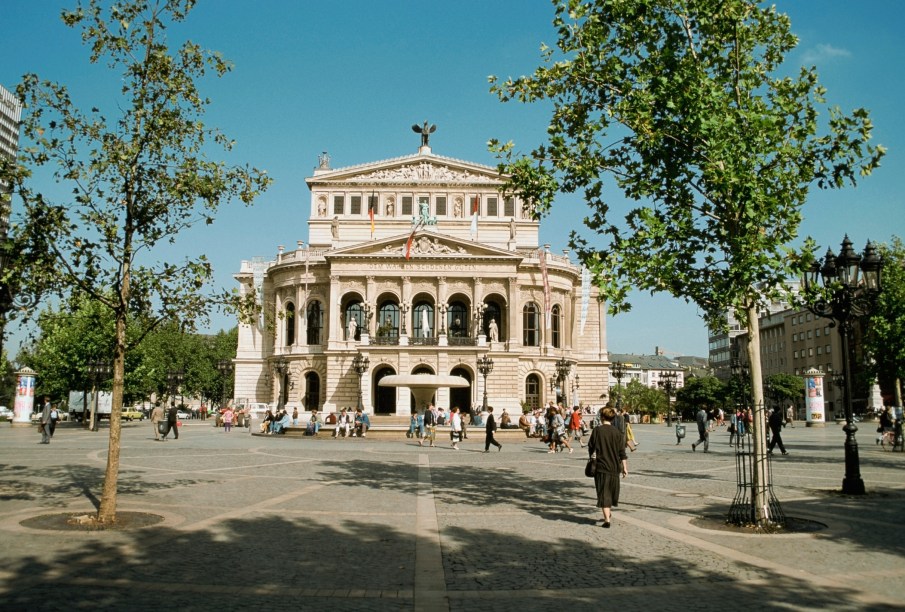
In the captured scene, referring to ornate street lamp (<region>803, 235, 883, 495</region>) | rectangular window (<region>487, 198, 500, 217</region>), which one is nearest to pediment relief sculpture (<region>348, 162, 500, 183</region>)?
rectangular window (<region>487, 198, 500, 217</region>)

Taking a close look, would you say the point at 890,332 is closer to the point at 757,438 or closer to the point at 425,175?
the point at 757,438

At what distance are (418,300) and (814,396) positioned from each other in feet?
97.8

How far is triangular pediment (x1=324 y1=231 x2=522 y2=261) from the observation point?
54.6 meters

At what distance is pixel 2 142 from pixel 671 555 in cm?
1405

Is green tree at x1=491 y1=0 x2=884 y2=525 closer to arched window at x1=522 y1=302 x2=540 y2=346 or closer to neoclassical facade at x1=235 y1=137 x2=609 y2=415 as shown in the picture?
neoclassical facade at x1=235 y1=137 x2=609 y2=415

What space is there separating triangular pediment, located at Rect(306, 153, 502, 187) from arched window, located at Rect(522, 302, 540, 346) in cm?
1173

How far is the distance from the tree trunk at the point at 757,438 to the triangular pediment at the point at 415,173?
5289 centimetres

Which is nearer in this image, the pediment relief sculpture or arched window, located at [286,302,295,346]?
arched window, located at [286,302,295,346]

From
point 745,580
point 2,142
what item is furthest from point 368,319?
point 745,580

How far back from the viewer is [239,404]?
6206cm

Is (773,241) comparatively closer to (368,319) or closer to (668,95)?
(668,95)

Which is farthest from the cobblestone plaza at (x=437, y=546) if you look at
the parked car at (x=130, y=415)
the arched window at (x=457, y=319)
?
the parked car at (x=130, y=415)

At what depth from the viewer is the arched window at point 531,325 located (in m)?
59.6

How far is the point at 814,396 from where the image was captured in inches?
2023
